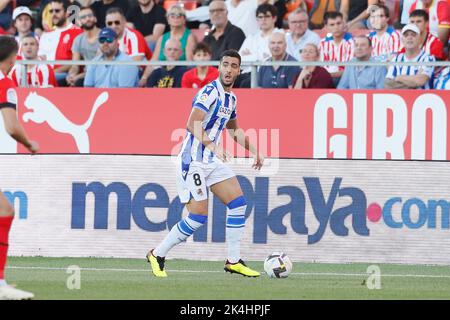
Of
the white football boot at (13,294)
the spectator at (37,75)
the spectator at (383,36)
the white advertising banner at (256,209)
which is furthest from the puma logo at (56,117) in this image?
the white football boot at (13,294)

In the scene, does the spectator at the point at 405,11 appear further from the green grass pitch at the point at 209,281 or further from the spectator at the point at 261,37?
the green grass pitch at the point at 209,281

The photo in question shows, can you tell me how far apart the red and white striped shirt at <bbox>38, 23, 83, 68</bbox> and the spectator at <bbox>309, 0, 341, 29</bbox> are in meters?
3.86

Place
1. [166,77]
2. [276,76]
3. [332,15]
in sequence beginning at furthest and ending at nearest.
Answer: [332,15] → [166,77] → [276,76]

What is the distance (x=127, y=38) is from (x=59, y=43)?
1.24 metres

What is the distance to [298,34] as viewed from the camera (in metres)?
17.1

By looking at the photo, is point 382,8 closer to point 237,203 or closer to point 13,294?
point 237,203

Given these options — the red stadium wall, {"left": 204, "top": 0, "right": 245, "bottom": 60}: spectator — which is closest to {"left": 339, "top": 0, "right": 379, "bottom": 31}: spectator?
{"left": 204, "top": 0, "right": 245, "bottom": 60}: spectator

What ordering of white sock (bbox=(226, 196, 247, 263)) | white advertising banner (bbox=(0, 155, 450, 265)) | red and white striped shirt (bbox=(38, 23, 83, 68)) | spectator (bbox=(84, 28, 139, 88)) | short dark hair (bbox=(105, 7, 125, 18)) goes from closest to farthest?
1. white sock (bbox=(226, 196, 247, 263))
2. white advertising banner (bbox=(0, 155, 450, 265))
3. spectator (bbox=(84, 28, 139, 88))
4. short dark hair (bbox=(105, 7, 125, 18))
5. red and white striped shirt (bbox=(38, 23, 83, 68))

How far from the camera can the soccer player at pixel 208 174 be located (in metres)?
12.6

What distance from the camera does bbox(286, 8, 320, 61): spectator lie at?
1694 centimetres

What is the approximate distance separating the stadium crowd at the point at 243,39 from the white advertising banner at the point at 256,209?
1256mm

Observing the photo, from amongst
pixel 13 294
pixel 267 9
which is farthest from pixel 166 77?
pixel 13 294

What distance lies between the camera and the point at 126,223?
15.6m

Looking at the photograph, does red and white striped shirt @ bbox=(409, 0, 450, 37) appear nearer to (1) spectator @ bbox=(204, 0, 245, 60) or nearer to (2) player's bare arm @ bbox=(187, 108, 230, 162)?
(1) spectator @ bbox=(204, 0, 245, 60)
